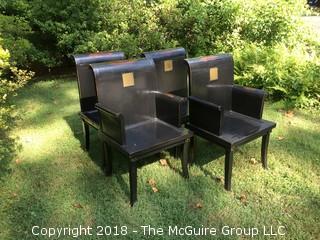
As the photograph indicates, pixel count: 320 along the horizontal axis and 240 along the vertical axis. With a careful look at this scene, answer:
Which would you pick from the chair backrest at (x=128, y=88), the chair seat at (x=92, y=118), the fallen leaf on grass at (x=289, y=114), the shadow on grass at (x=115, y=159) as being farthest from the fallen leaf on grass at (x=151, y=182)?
the fallen leaf on grass at (x=289, y=114)

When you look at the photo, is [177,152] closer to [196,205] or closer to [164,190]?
[164,190]

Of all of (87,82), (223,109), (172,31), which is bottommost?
(223,109)

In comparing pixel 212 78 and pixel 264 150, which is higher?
pixel 212 78

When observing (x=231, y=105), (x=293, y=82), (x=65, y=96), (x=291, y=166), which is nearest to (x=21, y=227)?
(x=231, y=105)

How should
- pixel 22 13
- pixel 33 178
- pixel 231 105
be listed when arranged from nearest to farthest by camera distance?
pixel 33 178 < pixel 231 105 < pixel 22 13

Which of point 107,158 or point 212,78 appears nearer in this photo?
point 107,158

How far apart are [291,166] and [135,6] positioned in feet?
15.2

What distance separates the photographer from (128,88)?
311cm

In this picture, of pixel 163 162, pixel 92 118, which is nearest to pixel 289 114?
pixel 163 162

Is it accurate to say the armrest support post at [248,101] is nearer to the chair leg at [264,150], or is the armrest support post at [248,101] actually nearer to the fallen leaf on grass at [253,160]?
the chair leg at [264,150]

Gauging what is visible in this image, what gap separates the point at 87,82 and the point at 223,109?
60.8 inches

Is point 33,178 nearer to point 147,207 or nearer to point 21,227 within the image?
point 21,227

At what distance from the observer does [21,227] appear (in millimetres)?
2615

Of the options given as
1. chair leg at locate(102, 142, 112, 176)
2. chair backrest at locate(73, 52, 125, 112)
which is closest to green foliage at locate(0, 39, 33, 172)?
chair backrest at locate(73, 52, 125, 112)
